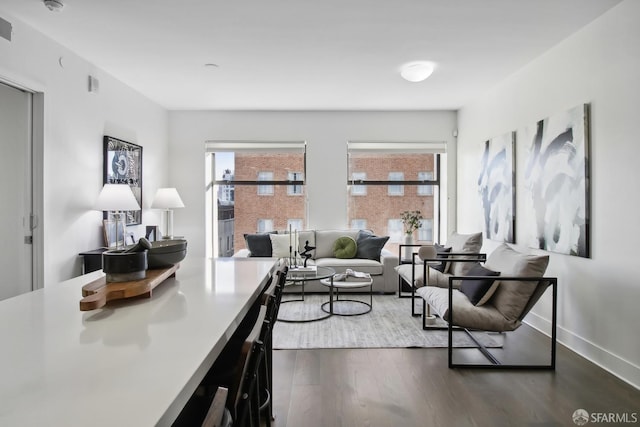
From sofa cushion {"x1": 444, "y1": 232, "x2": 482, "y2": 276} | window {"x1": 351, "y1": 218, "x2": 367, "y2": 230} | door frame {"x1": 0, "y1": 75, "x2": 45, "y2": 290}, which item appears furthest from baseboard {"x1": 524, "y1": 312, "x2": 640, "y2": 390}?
door frame {"x1": 0, "y1": 75, "x2": 45, "y2": 290}

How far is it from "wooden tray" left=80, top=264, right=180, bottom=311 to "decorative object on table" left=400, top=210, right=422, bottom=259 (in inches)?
176

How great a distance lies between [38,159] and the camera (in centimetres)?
319

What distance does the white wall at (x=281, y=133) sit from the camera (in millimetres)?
5836

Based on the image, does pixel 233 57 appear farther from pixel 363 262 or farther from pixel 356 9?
pixel 363 262

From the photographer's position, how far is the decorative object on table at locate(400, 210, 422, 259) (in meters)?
5.57

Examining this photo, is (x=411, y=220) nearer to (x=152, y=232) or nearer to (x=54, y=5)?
(x=152, y=232)

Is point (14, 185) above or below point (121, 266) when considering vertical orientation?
above

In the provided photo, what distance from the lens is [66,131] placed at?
3.46 metres

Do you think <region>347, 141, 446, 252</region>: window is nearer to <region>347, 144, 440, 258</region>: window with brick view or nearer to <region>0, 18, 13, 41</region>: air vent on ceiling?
<region>347, 144, 440, 258</region>: window with brick view

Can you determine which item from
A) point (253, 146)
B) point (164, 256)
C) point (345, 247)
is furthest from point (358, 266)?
point (164, 256)

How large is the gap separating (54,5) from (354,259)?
407 cm

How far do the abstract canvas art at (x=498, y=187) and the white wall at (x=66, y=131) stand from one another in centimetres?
427

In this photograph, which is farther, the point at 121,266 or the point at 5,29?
the point at 5,29

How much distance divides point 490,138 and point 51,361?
4815 millimetres
